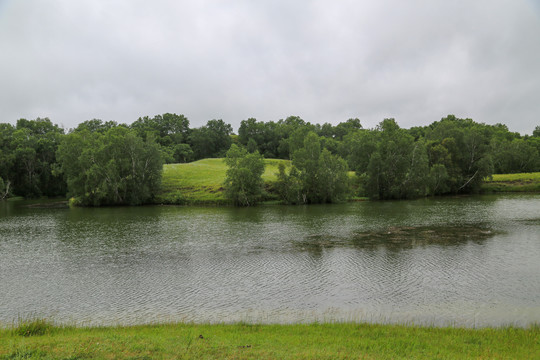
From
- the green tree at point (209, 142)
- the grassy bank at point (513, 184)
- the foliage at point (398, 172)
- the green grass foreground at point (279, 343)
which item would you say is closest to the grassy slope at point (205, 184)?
the grassy bank at point (513, 184)

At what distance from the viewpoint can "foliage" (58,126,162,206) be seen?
7844 cm

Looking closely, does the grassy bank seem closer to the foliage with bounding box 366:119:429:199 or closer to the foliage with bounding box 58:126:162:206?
the foliage with bounding box 366:119:429:199

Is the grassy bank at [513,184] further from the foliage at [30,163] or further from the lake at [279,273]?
the foliage at [30,163]

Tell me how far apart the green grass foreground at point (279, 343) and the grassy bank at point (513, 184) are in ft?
299

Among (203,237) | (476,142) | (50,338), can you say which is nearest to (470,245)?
(203,237)

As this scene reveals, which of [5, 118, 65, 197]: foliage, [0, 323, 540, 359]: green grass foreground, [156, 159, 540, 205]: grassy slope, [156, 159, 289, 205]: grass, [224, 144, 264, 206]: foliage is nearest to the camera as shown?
[0, 323, 540, 359]: green grass foreground

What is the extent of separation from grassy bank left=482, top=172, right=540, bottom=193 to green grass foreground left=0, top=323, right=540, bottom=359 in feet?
299

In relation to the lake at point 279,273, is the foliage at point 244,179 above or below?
above

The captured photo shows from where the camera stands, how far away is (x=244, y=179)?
76.0 meters

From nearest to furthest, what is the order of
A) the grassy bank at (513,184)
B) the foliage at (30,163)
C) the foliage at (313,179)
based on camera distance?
the foliage at (313,179) < the grassy bank at (513,184) < the foliage at (30,163)

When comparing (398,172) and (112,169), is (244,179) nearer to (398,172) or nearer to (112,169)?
(112,169)

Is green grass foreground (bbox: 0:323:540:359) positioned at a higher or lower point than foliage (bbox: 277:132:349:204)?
lower

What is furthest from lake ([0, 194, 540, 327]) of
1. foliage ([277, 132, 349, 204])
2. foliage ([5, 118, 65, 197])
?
foliage ([5, 118, 65, 197])

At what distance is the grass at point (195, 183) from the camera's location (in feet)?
266
